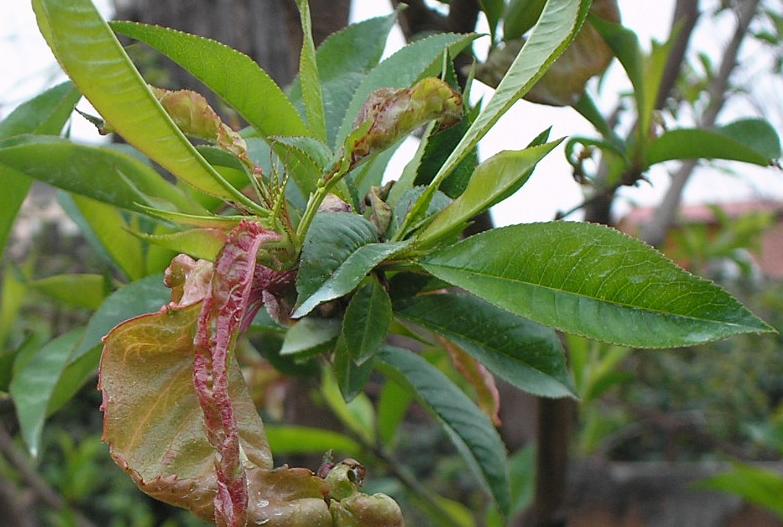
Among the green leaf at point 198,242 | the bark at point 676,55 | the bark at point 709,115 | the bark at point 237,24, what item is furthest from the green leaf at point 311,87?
the bark at point 237,24

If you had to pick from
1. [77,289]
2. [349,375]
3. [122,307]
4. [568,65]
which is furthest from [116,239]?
[568,65]

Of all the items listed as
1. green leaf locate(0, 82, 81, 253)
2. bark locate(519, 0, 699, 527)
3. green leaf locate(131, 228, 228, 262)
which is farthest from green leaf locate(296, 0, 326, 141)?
bark locate(519, 0, 699, 527)

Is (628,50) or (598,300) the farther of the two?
(628,50)

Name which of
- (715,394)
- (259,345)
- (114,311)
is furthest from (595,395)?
(715,394)

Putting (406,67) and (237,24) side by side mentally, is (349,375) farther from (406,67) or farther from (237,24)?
(237,24)

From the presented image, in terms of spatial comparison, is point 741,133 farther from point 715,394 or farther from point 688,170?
point 715,394
